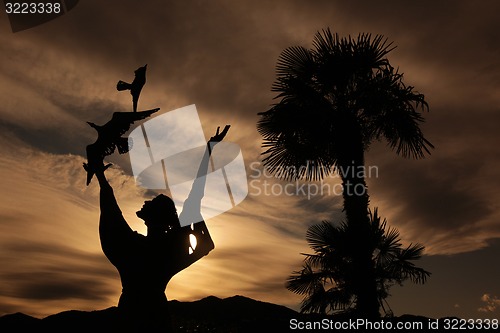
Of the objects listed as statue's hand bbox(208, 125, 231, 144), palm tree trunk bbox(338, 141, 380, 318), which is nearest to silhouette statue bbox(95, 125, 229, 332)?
statue's hand bbox(208, 125, 231, 144)

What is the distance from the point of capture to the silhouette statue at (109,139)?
6836 mm

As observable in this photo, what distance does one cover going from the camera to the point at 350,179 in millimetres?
9766

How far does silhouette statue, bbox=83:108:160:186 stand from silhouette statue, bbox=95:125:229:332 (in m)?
0.13

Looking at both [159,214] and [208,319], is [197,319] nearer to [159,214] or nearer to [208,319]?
[208,319]

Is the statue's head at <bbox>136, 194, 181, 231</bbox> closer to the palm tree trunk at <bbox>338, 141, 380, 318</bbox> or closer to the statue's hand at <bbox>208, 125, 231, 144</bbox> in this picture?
the statue's hand at <bbox>208, 125, 231, 144</bbox>

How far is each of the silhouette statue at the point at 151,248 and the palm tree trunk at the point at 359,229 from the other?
350 cm

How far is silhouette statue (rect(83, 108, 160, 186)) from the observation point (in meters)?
6.84

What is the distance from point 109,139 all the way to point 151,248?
5.85 ft

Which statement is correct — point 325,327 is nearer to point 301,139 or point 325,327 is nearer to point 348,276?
point 348,276

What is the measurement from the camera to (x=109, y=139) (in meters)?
6.87

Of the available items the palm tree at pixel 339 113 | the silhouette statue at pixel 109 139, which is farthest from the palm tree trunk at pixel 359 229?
the silhouette statue at pixel 109 139

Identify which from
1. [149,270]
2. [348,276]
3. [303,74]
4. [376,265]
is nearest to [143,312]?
[149,270]

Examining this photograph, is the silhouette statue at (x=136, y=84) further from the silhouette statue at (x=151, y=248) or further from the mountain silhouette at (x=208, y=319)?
the mountain silhouette at (x=208, y=319)

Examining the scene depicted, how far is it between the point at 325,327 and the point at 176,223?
489cm
